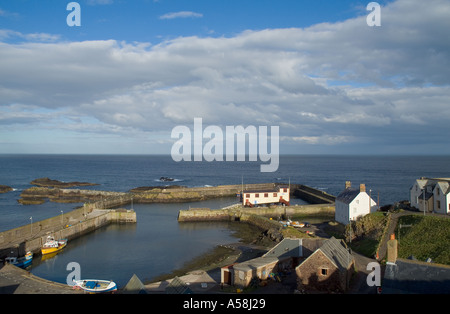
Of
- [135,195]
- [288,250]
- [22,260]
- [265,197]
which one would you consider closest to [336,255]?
[288,250]

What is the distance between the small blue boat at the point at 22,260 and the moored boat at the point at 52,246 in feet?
9.07

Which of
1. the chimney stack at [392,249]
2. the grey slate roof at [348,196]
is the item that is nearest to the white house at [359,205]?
the grey slate roof at [348,196]

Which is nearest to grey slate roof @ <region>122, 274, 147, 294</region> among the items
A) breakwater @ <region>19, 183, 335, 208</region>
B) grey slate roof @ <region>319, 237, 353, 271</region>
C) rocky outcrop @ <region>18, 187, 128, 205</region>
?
grey slate roof @ <region>319, 237, 353, 271</region>

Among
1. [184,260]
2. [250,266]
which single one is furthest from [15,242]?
[250,266]

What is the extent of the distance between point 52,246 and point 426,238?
128 feet

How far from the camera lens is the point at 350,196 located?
45.0 meters

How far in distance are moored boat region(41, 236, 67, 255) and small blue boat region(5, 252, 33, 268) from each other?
9.07 ft

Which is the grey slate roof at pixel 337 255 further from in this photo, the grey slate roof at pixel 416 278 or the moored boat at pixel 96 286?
the moored boat at pixel 96 286

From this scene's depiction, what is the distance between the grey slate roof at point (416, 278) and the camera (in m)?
16.4

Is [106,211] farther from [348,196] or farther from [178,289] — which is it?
[178,289]

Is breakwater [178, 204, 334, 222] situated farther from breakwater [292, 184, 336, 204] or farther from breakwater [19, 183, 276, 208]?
breakwater [19, 183, 276, 208]

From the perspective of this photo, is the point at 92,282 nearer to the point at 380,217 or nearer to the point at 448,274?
the point at 448,274

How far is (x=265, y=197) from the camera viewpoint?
2662 inches
